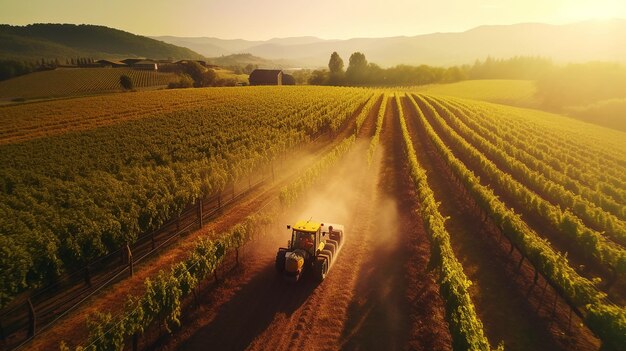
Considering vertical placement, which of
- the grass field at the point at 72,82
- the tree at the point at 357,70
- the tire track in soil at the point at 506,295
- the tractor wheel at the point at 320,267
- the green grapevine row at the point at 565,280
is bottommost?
the tire track in soil at the point at 506,295

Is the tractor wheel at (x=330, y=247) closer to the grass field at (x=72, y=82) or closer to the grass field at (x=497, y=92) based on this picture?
the grass field at (x=72, y=82)

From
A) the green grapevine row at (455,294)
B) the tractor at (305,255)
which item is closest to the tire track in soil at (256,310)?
the tractor at (305,255)

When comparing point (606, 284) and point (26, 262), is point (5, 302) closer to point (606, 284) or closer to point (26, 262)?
point (26, 262)

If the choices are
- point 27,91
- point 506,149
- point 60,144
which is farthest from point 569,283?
point 27,91

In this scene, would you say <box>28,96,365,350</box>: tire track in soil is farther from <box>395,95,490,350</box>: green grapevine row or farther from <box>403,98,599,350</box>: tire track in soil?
<box>403,98,599,350</box>: tire track in soil

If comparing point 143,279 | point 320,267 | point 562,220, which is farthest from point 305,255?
point 562,220
